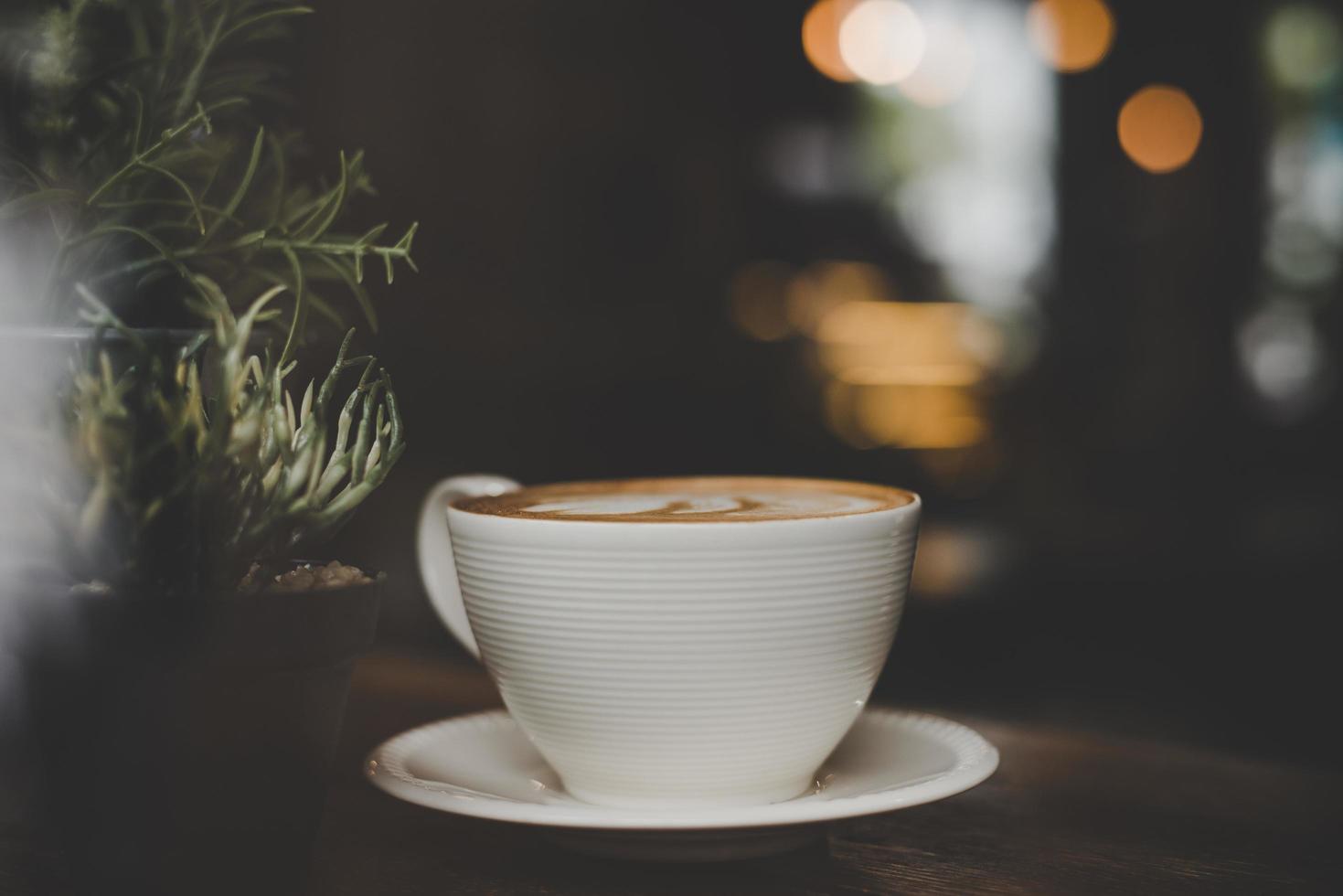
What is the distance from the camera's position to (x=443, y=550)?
61 cm

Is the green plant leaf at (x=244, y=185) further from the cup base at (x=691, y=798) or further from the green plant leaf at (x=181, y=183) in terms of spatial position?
the cup base at (x=691, y=798)

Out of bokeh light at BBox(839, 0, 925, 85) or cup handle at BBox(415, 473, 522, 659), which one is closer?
cup handle at BBox(415, 473, 522, 659)

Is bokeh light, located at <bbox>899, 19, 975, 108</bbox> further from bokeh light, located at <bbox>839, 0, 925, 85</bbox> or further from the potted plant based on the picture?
the potted plant

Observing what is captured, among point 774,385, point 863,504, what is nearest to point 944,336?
point 774,385

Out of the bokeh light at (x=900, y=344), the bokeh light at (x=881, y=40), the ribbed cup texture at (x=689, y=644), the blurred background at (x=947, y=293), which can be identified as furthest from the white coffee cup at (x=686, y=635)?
the bokeh light at (x=881, y=40)

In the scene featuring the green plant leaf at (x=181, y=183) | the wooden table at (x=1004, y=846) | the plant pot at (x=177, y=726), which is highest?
the green plant leaf at (x=181, y=183)

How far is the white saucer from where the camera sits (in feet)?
1.39

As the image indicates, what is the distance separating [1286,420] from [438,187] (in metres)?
2.24

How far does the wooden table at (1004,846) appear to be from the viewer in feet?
1.46

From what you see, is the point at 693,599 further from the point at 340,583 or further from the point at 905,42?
the point at 905,42

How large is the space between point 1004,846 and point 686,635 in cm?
16

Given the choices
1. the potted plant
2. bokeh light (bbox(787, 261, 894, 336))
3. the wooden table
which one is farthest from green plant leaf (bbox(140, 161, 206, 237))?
bokeh light (bbox(787, 261, 894, 336))

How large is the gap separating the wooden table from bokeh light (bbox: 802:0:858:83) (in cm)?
325

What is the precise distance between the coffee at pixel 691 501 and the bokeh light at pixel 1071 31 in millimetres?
3316
